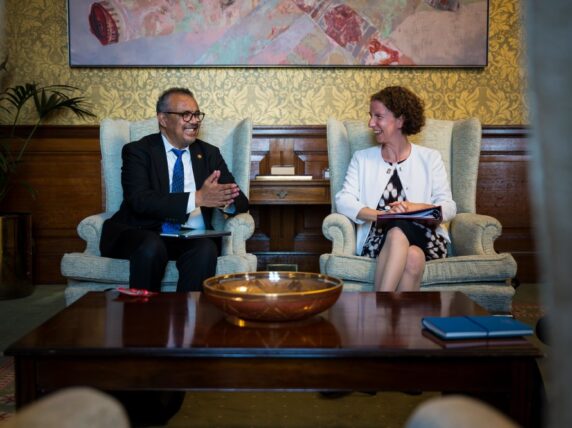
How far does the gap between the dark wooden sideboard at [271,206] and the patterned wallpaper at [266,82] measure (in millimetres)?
148

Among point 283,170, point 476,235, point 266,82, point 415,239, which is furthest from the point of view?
point 266,82

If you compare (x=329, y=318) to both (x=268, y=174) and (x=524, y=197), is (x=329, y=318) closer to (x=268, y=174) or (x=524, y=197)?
(x=268, y=174)

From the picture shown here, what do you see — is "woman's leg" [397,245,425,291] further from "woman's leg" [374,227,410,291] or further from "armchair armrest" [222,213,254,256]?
"armchair armrest" [222,213,254,256]

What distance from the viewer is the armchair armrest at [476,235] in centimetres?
313

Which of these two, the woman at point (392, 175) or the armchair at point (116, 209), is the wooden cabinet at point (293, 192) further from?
the woman at point (392, 175)

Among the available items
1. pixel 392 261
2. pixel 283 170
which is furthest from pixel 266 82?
pixel 392 261

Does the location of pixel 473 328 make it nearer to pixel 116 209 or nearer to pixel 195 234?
pixel 195 234

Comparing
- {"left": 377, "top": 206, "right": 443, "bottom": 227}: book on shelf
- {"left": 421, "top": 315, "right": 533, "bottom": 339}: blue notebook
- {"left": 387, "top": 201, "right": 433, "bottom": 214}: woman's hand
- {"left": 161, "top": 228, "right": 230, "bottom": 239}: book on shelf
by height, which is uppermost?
{"left": 387, "top": 201, "right": 433, "bottom": 214}: woman's hand

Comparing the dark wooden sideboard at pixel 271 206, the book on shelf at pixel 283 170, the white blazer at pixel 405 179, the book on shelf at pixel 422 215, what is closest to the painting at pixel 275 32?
the dark wooden sideboard at pixel 271 206

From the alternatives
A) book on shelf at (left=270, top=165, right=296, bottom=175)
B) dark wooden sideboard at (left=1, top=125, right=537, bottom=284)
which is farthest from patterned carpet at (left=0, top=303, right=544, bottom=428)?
dark wooden sideboard at (left=1, top=125, right=537, bottom=284)

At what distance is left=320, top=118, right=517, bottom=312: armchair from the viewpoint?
2.95m

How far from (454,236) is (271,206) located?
1879 mm

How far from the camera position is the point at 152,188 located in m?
3.29

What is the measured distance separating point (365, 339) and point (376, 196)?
1.77 meters
